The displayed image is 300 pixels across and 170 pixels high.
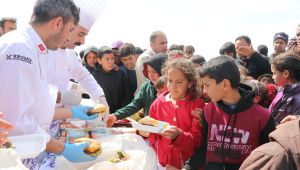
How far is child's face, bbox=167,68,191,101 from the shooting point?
105 inches

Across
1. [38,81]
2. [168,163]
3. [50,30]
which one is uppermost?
[50,30]

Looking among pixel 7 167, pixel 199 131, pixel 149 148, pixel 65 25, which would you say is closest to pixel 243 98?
pixel 199 131

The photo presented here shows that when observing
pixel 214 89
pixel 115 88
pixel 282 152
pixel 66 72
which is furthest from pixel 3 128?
pixel 115 88

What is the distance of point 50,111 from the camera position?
6.56ft

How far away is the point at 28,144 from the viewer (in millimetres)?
1703

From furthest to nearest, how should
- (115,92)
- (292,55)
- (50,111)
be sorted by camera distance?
(115,92) → (292,55) → (50,111)

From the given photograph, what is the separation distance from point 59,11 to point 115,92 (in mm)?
2944

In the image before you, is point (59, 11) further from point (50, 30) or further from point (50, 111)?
point (50, 111)

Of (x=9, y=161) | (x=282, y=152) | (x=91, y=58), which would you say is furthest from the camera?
(x=91, y=58)

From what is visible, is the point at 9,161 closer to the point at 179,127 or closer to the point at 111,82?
the point at 179,127

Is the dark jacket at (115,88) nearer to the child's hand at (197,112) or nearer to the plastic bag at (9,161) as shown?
the child's hand at (197,112)

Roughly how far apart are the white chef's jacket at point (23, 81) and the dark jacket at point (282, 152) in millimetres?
1085

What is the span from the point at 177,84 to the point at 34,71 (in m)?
1.17

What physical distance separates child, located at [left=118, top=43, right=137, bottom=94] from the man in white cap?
4.62ft
